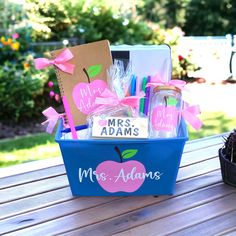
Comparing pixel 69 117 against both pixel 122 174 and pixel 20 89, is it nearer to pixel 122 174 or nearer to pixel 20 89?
pixel 122 174

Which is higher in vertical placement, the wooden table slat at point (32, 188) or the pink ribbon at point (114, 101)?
the pink ribbon at point (114, 101)

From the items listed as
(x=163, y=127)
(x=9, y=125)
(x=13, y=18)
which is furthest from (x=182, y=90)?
(x=13, y=18)

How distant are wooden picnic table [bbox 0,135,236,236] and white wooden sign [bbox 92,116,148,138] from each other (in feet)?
0.54

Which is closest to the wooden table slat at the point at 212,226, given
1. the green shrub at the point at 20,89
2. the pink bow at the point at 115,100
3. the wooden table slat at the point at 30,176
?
the pink bow at the point at 115,100

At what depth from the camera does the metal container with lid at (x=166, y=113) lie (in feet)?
3.11

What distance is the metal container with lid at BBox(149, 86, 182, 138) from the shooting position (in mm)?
949

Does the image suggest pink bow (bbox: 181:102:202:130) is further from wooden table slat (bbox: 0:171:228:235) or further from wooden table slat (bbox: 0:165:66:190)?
wooden table slat (bbox: 0:165:66:190)

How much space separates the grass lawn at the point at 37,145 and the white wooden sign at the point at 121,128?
1659 mm

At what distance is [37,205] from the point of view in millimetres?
947

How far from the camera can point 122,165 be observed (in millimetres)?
943

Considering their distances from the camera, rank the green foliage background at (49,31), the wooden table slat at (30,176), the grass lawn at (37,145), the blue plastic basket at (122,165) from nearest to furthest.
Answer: the blue plastic basket at (122,165) → the wooden table slat at (30,176) → the grass lawn at (37,145) → the green foliage background at (49,31)

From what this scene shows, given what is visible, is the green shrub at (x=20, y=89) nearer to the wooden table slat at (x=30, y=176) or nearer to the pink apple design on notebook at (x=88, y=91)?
the wooden table slat at (x=30, y=176)

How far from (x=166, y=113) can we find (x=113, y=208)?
0.81 feet

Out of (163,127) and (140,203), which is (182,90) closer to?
(163,127)
